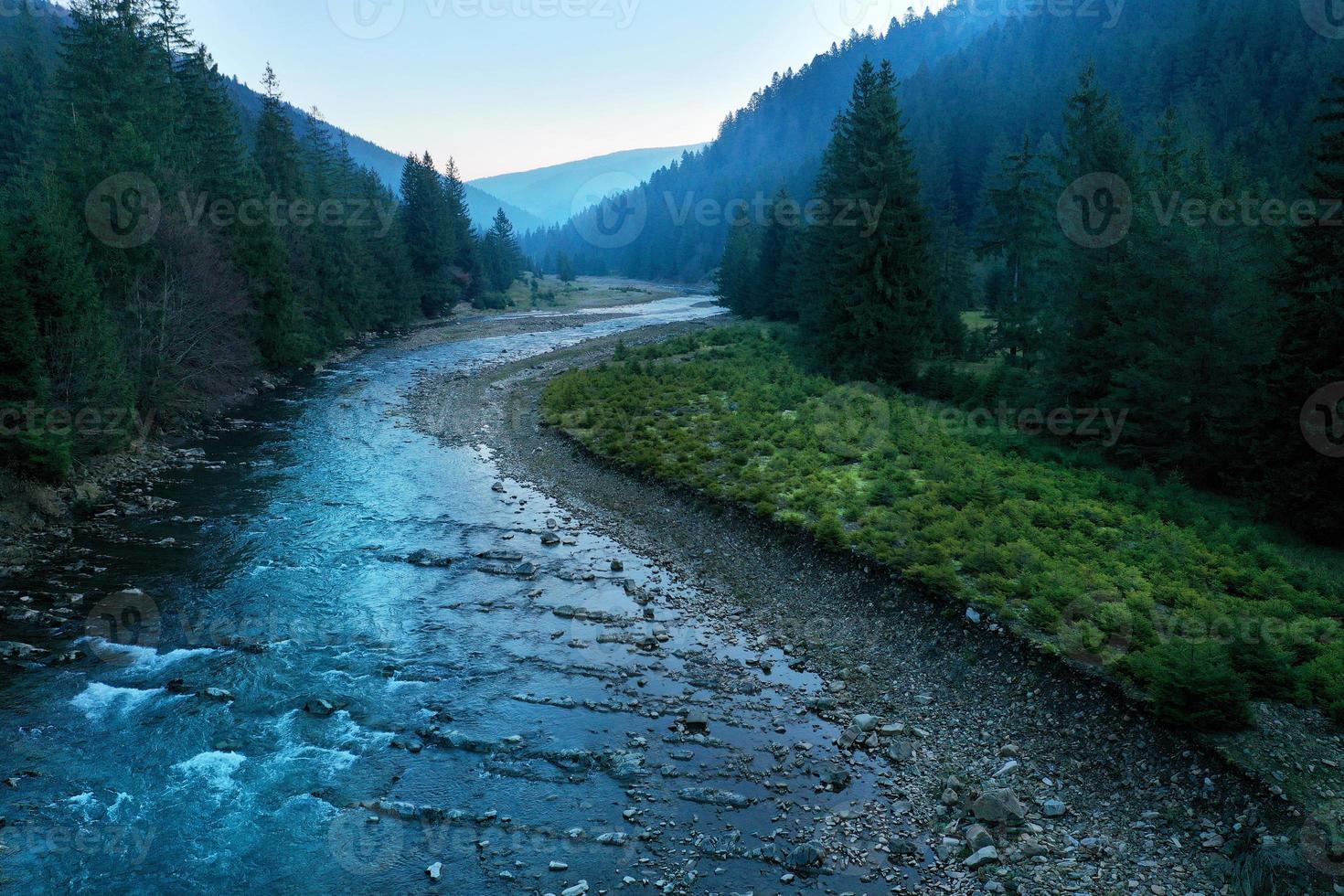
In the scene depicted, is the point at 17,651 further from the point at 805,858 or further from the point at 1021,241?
the point at 1021,241

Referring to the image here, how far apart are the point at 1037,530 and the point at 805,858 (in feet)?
36.7

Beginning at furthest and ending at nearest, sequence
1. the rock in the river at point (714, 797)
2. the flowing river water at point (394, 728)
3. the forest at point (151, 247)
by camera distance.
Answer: the forest at point (151, 247) → the rock in the river at point (714, 797) → the flowing river water at point (394, 728)

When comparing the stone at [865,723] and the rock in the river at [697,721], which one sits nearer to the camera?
the stone at [865,723]

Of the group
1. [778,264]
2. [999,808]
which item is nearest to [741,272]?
[778,264]

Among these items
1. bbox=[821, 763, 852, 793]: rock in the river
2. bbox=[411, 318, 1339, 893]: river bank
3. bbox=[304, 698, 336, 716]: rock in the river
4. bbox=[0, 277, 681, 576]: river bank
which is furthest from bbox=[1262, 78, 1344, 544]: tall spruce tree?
bbox=[0, 277, 681, 576]: river bank

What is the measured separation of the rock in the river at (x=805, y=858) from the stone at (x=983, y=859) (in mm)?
1873

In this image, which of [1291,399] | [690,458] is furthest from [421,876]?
[1291,399]

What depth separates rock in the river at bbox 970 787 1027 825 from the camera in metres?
10.1

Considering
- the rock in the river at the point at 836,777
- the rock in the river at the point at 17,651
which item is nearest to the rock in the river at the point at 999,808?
the rock in the river at the point at 836,777

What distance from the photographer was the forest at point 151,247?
76.9 ft

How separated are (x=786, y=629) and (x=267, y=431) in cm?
2805

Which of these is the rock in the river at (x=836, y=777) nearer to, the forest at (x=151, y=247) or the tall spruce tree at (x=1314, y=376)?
the tall spruce tree at (x=1314, y=376)

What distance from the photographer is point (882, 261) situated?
3662cm

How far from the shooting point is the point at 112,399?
25.5 m
